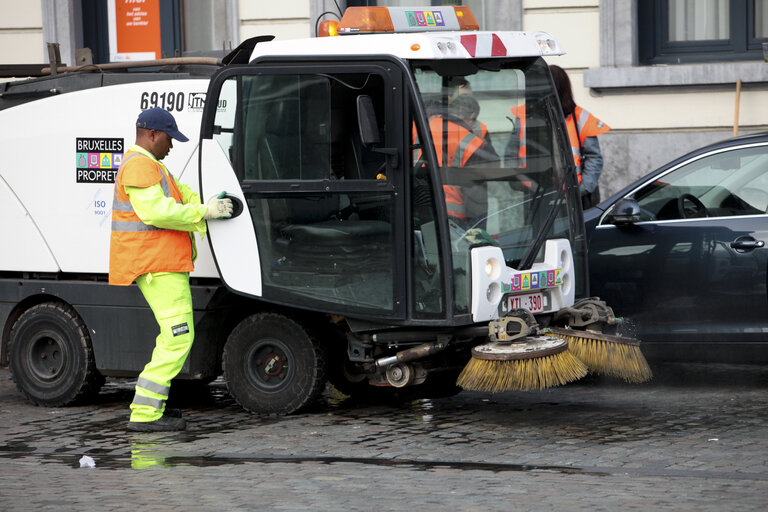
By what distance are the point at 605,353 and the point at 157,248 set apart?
251 cm

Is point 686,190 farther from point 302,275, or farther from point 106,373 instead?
point 106,373

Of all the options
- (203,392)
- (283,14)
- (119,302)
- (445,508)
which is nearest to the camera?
(445,508)

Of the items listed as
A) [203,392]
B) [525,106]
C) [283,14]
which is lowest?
[203,392]

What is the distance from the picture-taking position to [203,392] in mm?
8977

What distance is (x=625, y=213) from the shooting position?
8375 mm

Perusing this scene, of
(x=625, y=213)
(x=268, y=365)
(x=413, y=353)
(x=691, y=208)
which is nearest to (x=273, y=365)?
(x=268, y=365)

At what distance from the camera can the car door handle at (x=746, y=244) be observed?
317 inches

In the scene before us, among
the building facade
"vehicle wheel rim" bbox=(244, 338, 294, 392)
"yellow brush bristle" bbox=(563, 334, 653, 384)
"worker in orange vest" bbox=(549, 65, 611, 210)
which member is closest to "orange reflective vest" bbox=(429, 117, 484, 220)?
"yellow brush bristle" bbox=(563, 334, 653, 384)

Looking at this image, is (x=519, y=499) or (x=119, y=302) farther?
(x=119, y=302)

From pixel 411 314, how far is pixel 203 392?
231 cm

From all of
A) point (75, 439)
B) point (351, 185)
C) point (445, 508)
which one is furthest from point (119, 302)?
point (445, 508)

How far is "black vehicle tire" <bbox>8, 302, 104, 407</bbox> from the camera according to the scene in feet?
27.1

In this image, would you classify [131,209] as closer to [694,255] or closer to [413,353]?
[413,353]

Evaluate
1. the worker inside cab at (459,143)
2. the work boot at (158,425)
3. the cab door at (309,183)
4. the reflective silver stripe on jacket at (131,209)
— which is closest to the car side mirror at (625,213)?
the worker inside cab at (459,143)
